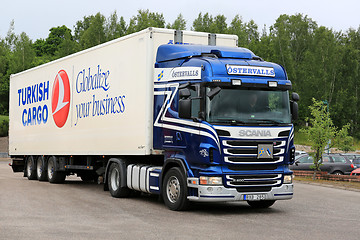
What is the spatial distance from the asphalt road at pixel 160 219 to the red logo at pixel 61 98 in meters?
3.52

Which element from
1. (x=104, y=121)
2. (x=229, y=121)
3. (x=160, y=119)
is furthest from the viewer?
(x=104, y=121)

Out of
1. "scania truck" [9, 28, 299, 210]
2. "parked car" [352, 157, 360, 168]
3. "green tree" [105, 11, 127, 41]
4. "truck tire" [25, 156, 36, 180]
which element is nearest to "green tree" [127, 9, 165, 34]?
"green tree" [105, 11, 127, 41]

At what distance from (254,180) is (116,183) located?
189 inches

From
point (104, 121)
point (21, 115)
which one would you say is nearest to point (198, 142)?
point (104, 121)

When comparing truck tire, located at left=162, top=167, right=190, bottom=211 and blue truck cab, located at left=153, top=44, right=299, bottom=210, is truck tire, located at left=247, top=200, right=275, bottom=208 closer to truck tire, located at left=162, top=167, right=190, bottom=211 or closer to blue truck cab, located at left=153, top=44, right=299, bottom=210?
blue truck cab, located at left=153, top=44, right=299, bottom=210

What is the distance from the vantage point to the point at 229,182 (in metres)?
12.6

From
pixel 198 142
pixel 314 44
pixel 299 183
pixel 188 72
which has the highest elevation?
pixel 314 44

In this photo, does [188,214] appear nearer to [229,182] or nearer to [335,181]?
[229,182]

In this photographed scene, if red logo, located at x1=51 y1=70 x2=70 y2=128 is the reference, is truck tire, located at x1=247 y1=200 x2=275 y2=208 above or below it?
below

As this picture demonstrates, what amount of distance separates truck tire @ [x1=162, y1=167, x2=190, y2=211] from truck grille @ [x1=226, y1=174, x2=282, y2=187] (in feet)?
3.37

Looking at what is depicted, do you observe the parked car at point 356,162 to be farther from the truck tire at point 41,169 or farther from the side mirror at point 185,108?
the side mirror at point 185,108

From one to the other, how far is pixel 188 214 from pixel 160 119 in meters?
2.46

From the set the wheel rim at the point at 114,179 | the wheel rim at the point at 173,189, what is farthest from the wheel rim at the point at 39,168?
the wheel rim at the point at 173,189

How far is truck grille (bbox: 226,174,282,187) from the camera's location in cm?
1266
